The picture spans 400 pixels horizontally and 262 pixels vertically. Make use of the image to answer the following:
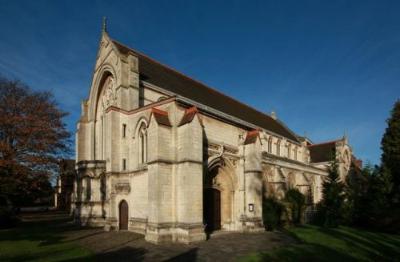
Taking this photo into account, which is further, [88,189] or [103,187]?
[88,189]

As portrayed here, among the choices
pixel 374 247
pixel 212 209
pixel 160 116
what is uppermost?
pixel 160 116

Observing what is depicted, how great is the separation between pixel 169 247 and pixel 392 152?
24.9 metres

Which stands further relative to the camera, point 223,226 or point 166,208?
point 223,226

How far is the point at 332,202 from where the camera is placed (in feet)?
81.0

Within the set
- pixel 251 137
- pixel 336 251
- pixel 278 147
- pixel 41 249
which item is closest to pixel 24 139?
pixel 41 249

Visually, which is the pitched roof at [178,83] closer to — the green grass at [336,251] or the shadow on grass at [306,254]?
the green grass at [336,251]

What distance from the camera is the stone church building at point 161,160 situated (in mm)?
16047

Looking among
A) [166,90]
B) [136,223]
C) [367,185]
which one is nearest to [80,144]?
[166,90]

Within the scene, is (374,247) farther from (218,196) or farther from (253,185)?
(218,196)

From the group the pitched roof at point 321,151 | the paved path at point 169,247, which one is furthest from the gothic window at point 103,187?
the pitched roof at point 321,151

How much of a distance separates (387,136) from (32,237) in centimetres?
3142

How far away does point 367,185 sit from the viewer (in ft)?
90.3

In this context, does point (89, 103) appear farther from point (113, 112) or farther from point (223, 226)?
point (223, 226)

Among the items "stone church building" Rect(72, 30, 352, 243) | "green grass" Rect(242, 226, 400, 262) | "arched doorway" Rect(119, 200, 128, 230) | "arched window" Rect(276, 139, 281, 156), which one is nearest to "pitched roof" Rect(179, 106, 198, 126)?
"stone church building" Rect(72, 30, 352, 243)
